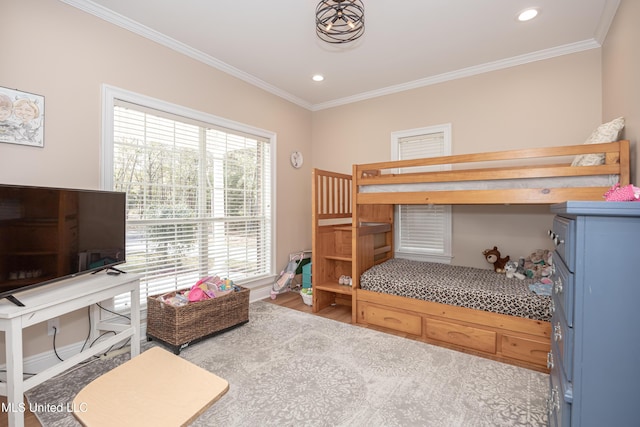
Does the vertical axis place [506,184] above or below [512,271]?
above

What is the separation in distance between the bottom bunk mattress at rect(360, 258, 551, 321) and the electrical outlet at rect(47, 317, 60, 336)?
8.27 ft

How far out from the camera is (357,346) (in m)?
2.46

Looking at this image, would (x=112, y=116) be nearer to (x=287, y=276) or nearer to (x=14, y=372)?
(x=14, y=372)

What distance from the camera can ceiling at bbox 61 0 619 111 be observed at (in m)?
2.28

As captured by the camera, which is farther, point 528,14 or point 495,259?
point 495,259

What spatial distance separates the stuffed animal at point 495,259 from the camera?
10.0 ft

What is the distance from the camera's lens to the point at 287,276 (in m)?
3.89

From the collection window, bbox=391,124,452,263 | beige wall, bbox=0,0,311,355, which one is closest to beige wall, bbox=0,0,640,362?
beige wall, bbox=0,0,311,355

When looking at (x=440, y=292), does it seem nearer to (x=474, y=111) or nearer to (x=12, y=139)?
(x=474, y=111)

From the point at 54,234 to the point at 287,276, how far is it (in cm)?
255

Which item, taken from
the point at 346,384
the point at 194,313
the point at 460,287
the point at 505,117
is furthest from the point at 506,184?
the point at 194,313

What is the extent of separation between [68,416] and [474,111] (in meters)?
4.28

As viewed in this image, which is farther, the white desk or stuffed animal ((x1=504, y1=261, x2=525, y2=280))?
stuffed animal ((x1=504, y1=261, x2=525, y2=280))

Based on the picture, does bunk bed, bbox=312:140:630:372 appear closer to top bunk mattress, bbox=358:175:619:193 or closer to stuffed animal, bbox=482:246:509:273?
top bunk mattress, bbox=358:175:619:193
